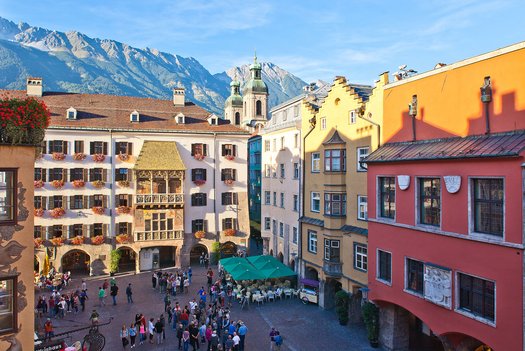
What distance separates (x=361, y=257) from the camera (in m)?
27.2

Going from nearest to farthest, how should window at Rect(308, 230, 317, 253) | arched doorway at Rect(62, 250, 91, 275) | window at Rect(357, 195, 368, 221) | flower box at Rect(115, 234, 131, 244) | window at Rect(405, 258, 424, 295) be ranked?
window at Rect(405, 258, 424, 295)
window at Rect(357, 195, 368, 221)
window at Rect(308, 230, 317, 253)
flower box at Rect(115, 234, 131, 244)
arched doorway at Rect(62, 250, 91, 275)

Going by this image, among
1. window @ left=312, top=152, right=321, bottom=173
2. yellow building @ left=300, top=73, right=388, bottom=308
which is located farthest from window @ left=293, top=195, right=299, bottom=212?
window @ left=312, top=152, right=321, bottom=173

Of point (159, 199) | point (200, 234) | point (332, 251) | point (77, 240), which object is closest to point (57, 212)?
point (77, 240)

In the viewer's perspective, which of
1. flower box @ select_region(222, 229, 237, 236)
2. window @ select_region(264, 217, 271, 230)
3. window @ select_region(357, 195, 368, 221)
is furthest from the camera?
flower box @ select_region(222, 229, 237, 236)

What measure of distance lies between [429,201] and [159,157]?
30.6m

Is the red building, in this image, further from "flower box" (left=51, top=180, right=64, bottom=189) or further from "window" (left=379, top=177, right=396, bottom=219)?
"flower box" (left=51, top=180, right=64, bottom=189)

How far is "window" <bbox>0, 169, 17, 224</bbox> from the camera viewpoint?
12.4m

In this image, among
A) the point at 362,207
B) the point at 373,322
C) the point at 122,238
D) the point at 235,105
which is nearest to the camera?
the point at 373,322

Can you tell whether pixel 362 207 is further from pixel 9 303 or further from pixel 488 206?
pixel 9 303

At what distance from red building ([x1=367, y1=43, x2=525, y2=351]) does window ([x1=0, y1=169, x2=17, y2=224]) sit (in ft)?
56.4

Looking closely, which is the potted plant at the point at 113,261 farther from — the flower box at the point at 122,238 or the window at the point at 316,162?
the window at the point at 316,162

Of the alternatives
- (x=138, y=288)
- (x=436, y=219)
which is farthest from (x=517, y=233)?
(x=138, y=288)

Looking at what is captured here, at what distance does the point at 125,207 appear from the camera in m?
42.3

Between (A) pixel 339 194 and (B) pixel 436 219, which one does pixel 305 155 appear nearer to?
(A) pixel 339 194
